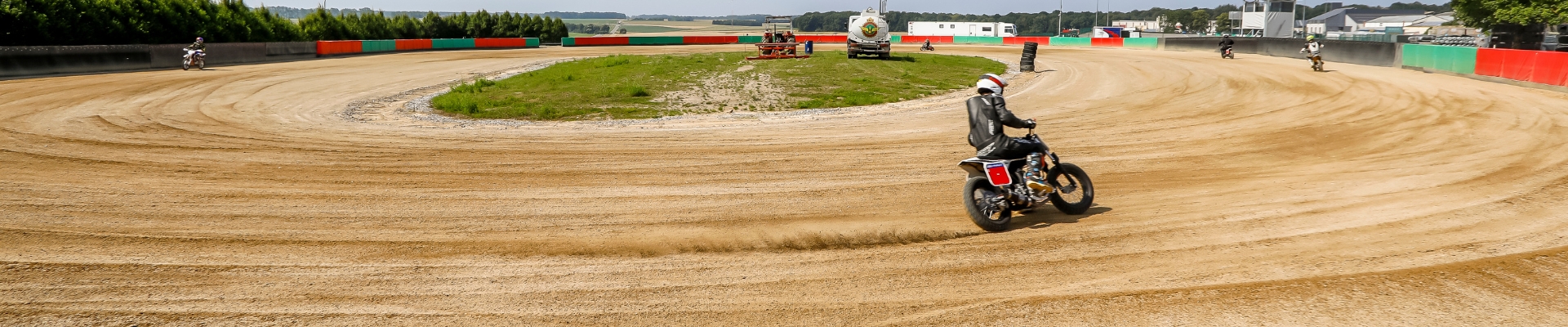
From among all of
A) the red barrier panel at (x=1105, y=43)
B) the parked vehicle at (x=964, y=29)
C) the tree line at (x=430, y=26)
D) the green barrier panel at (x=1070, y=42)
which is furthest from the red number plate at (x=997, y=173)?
the parked vehicle at (x=964, y=29)

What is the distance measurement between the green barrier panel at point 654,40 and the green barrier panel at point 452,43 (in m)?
13.3

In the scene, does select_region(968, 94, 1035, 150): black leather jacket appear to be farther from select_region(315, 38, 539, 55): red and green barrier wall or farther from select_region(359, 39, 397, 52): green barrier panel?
select_region(359, 39, 397, 52): green barrier panel

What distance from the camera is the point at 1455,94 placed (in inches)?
776

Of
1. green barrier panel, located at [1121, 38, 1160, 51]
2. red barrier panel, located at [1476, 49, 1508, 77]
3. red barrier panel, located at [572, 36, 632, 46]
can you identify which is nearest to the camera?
red barrier panel, located at [1476, 49, 1508, 77]

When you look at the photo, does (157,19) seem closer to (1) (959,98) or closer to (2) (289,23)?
(2) (289,23)

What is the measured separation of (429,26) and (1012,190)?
65.2 m

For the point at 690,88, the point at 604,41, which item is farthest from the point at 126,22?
the point at 604,41

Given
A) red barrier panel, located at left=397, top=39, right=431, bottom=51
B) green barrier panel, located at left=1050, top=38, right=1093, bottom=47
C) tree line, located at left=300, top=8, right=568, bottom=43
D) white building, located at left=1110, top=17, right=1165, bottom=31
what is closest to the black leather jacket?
tree line, located at left=300, top=8, right=568, bottom=43

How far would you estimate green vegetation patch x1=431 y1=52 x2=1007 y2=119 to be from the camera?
18.2 meters

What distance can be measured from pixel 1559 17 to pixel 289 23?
58701 millimetres

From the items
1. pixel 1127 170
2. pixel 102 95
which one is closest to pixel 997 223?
pixel 1127 170

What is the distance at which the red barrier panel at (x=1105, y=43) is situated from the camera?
2467 inches

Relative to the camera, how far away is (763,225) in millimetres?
7984

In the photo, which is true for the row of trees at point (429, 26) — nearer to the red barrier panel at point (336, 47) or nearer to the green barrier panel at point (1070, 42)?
the red barrier panel at point (336, 47)
